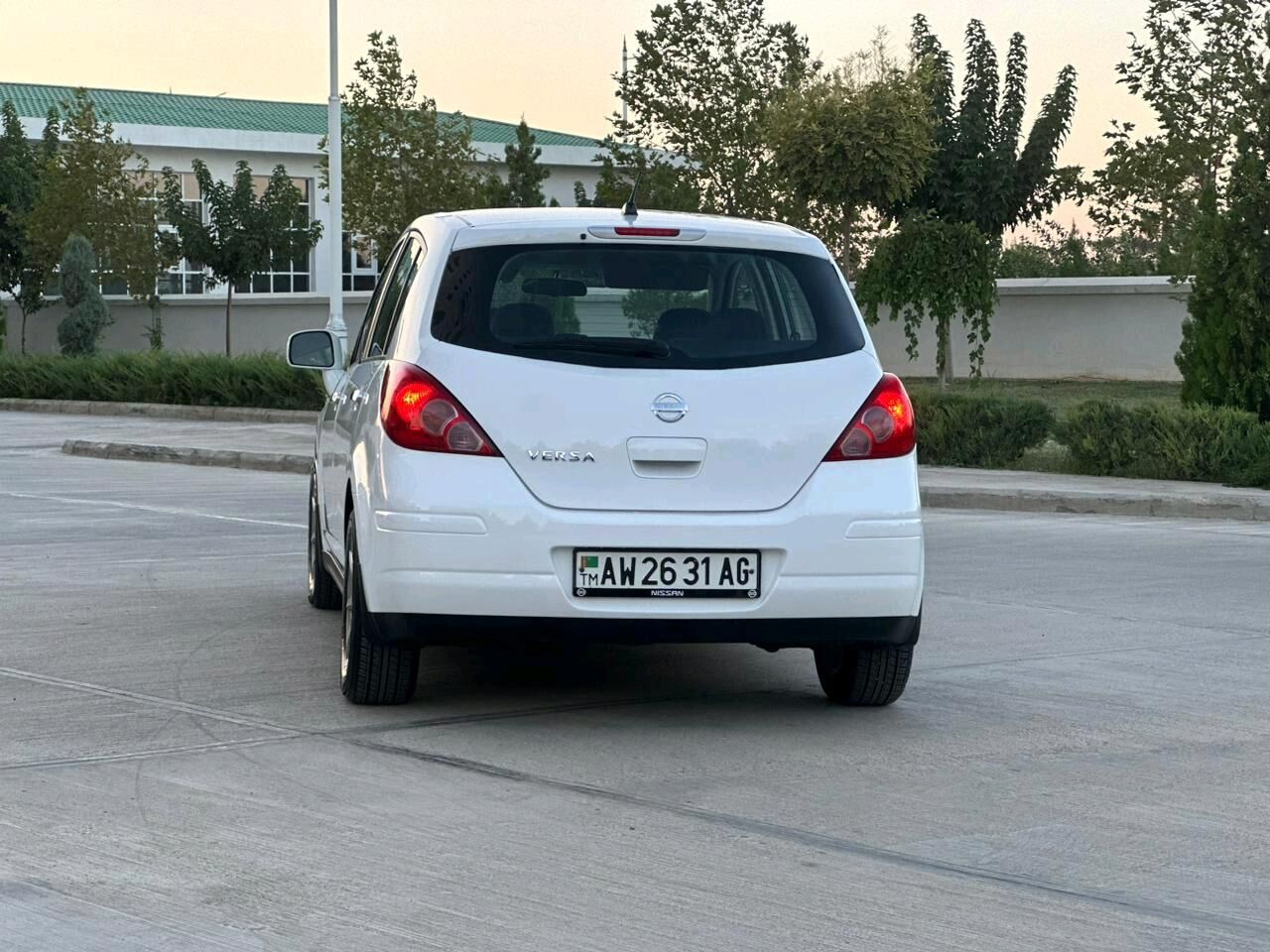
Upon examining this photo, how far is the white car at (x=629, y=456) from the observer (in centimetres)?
693

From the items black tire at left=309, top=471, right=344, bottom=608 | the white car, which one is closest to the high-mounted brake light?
the white car

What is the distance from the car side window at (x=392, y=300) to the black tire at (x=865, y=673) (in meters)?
2.08

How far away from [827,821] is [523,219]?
8.94 feet

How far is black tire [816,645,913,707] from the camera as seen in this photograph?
7566 mm

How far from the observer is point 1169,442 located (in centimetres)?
1892

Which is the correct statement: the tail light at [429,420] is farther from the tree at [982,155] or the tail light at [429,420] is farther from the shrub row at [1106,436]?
the tree at [982,155]

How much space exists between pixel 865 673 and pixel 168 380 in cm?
2812

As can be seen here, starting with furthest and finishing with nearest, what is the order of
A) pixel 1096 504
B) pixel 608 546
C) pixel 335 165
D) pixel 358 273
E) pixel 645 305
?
pixel 358 273
pixel 335 165
pixel 1096 504
pixel 645 305
pixel 608 546

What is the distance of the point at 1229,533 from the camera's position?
15.2 meters

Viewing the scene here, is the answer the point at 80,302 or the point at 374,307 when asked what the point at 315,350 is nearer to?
the point at 374,307

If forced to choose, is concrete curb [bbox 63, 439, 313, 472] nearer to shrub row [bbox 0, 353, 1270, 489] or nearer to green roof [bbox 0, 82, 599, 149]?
shrub row [bbox 0, 353, 1270, 489]

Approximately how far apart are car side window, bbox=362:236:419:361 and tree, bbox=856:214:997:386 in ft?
86.4

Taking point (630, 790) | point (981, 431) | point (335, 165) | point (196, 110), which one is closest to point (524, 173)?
point (335, 165)

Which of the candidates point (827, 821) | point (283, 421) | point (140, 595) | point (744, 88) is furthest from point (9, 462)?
point (744, 88)
